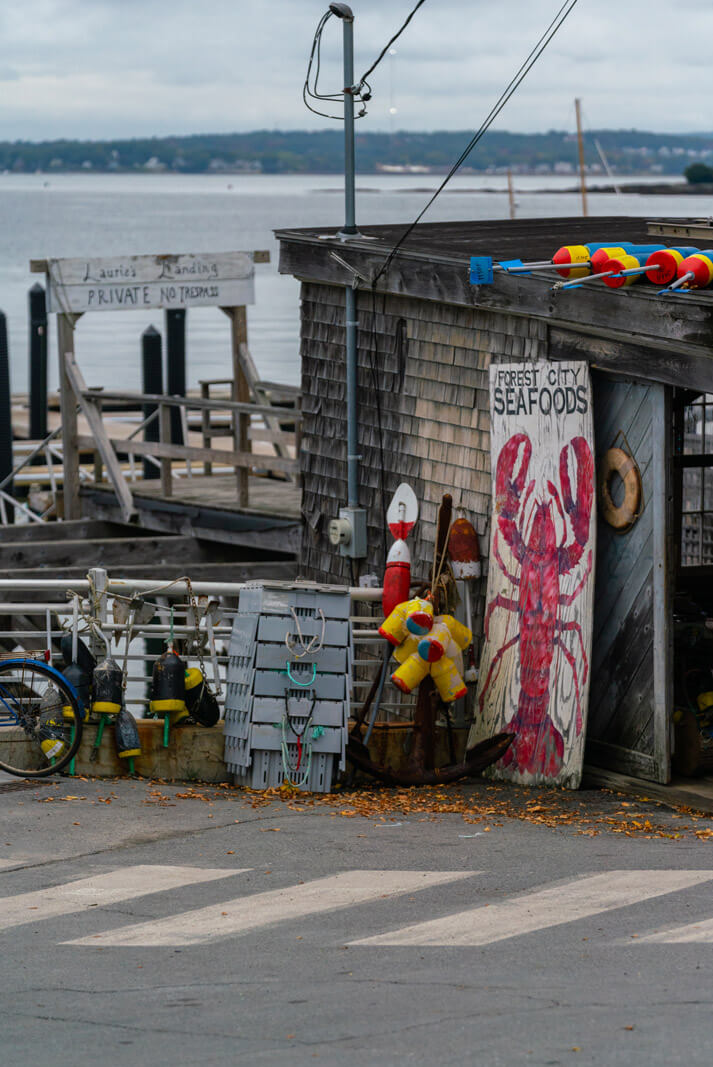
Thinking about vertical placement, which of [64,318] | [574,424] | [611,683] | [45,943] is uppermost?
[64,318]

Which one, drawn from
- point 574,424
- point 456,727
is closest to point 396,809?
point 456,727

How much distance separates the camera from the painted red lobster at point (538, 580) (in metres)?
9.29

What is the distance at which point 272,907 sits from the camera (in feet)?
22.1

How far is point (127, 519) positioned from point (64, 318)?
2.16 metres

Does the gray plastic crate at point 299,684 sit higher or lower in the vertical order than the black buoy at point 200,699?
higher

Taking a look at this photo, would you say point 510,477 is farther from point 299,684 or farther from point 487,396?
point 299,684

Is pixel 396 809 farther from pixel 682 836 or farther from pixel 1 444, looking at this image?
pixel 1 444

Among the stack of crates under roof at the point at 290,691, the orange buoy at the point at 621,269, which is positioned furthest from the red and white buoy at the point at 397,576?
the orange buoy at the point at 621,269

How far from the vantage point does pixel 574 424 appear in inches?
367

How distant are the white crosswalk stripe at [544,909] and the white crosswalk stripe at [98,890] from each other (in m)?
1.29

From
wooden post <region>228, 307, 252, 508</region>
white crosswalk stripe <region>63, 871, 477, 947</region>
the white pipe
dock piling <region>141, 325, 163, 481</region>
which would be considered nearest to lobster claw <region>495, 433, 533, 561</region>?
the white pipe

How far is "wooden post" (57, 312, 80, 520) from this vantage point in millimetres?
16422

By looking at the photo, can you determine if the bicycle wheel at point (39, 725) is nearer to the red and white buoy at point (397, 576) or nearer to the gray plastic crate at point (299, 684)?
the gray plastic crate at point (299, 684)

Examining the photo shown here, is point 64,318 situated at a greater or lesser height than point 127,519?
greater
